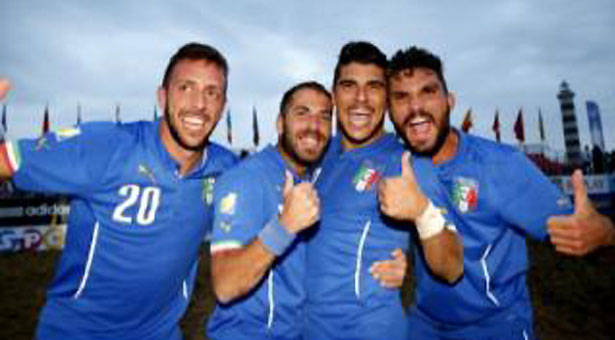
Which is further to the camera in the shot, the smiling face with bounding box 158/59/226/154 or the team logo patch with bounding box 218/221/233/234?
the smiling face with bounding box 158/59/226/154

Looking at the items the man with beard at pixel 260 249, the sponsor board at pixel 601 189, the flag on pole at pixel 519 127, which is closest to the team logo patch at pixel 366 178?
the man with beard at pixel 260 249

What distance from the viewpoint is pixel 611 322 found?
8.20 metres

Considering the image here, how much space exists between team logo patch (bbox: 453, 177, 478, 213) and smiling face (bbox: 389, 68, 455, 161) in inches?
13.9

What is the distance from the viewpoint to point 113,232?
3580 mm

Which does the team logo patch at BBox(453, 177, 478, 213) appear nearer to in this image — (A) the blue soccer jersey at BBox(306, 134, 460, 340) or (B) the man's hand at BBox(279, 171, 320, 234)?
(A) the blue soccer jersey at BBox(306, 134, 460, 340)

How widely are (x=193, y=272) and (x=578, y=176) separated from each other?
313cm

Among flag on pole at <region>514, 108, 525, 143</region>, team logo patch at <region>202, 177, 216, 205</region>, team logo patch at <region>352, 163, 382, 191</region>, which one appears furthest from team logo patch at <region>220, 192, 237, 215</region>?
flag on pole at <region>514, 108, 525, 143</region>

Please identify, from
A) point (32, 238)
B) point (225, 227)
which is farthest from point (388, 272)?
point (32, 238)

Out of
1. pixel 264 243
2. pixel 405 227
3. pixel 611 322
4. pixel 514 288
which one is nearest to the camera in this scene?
pixel 264 243

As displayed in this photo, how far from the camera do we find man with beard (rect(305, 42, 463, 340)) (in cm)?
318

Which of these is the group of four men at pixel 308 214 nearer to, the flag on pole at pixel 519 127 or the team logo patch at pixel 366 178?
the team logo patch at pixel 366 178

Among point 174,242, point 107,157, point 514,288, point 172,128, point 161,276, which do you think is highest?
point 172,128

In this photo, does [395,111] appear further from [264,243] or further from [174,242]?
[174,242]

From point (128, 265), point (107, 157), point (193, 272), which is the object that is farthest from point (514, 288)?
point (107, 157)
